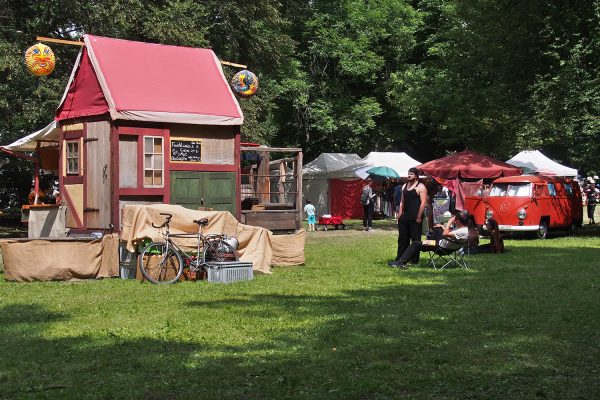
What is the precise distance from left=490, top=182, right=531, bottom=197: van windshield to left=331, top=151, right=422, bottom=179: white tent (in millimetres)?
10772

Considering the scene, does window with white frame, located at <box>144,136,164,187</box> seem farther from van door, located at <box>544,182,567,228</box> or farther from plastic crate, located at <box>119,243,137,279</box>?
van door, located at <box>544,182,567,228</box>

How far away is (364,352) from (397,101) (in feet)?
108

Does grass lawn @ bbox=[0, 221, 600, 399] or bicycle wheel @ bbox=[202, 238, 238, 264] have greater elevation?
bicycle wheel @ bbox=[202, 238, 238, 264]

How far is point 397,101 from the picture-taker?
128 feet

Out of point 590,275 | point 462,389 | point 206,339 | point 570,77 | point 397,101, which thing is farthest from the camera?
point 397,101

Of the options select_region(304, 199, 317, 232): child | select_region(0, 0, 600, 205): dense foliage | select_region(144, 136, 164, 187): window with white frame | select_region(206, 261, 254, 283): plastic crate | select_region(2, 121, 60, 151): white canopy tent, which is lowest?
select_region(206, 261, 254, 283): plastic crate

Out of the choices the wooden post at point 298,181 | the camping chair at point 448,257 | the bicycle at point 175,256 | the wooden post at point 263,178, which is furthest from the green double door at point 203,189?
the camping chair at point 448,257

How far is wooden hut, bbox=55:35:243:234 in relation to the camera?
16.3 meters

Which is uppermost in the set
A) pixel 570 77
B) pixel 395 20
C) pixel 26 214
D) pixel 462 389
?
pixel 395 20

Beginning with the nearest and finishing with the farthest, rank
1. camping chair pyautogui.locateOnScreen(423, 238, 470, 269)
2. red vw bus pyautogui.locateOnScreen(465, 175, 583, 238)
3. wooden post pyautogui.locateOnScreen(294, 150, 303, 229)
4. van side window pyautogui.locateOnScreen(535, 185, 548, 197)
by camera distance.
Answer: camping chair pyautogui.locateOnScreen(423, 238, 470, 269), wooden post pyautogui.locateOnScreen(294, 150, 303, 229), red vw bus pyautogui.locateOnScreen(465, 175, 583, 238), van side window pyautogui.locateOnScreen(535, 185, 548, 197)

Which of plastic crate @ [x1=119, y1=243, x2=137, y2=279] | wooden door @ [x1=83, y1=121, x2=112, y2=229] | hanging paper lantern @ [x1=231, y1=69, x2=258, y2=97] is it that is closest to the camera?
plastic crate @ [x1=119, y1=243, x2=137, y2=279]

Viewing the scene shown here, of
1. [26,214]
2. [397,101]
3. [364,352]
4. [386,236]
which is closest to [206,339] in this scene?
[364,352]

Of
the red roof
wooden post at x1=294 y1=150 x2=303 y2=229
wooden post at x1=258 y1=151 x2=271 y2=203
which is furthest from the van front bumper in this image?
wooden post at x1=258 y1=151 x2=271 y2=203

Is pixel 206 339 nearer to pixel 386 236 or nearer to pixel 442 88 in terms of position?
pixel 386 236
